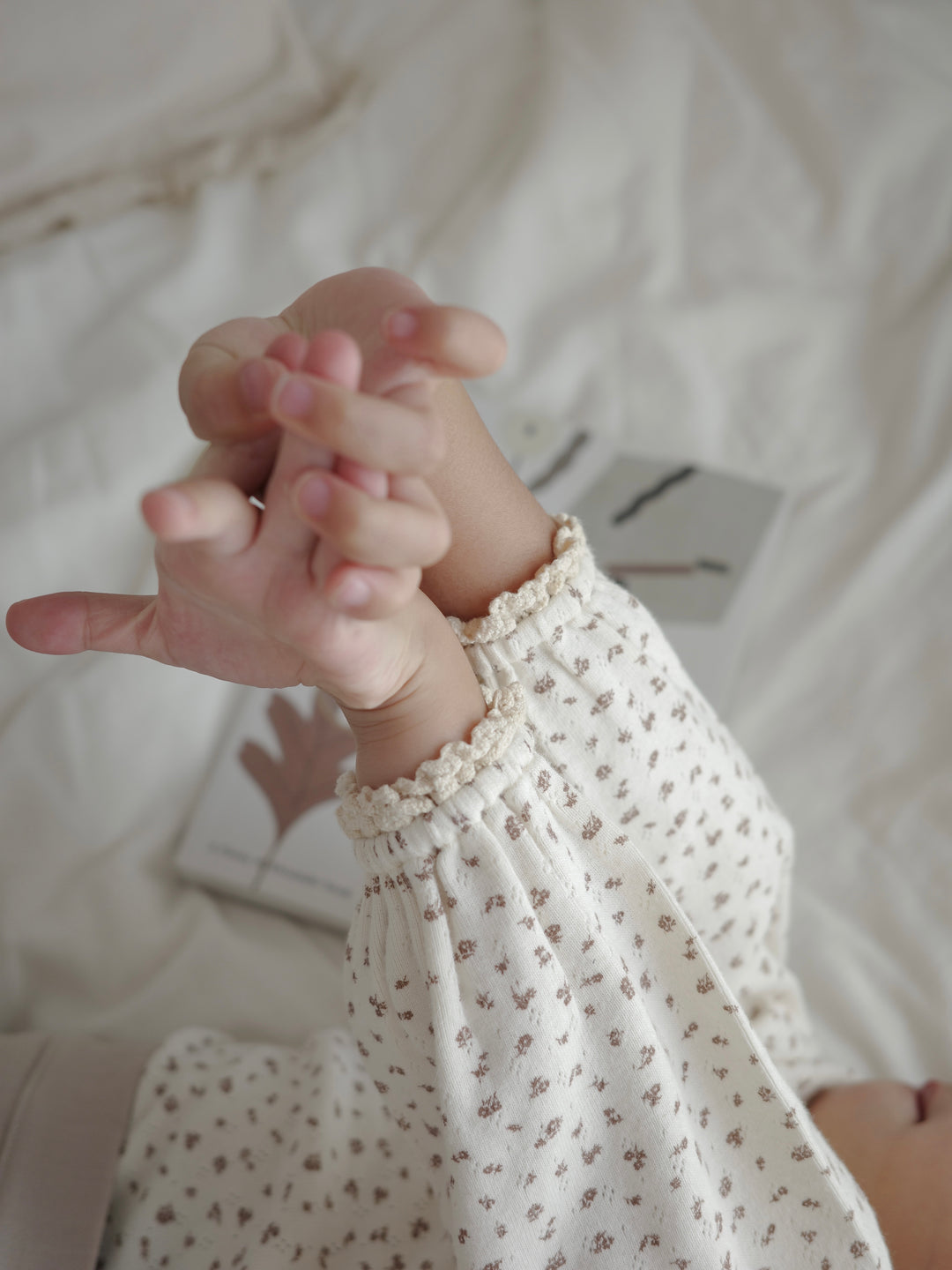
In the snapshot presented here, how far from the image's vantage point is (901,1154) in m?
0.60

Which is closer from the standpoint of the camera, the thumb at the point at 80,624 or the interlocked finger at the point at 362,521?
the interlocked finger at the point at 362,521

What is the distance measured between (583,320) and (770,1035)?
28.8 inches

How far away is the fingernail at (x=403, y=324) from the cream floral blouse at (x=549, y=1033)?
0.18m

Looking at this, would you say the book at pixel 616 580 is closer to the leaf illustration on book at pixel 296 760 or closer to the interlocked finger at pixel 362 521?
the leaf illustration on book at pixel 296 760

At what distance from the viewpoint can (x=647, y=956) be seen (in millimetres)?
487

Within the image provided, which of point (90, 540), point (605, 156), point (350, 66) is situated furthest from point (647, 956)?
point (350, 66)

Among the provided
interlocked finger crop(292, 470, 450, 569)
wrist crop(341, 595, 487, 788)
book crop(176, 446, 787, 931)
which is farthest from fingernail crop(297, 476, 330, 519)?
book crop(176, 446, 787, 931)

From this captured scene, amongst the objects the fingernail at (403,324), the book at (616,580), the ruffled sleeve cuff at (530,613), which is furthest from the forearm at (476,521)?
the book at (616,580)

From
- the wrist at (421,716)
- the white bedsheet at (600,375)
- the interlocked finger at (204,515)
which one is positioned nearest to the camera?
the interlocked finger at (204,515)

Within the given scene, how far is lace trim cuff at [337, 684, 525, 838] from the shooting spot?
430mm

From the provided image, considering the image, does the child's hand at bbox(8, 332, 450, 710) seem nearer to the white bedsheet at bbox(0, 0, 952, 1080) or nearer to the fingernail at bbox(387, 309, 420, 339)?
the fingernail at bbox(387, 309, 420, 339)

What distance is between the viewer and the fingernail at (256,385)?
1.17 ft

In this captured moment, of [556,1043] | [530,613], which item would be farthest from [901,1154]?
[530,613]

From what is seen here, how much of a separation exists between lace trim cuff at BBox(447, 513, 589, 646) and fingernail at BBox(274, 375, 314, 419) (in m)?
0.20
